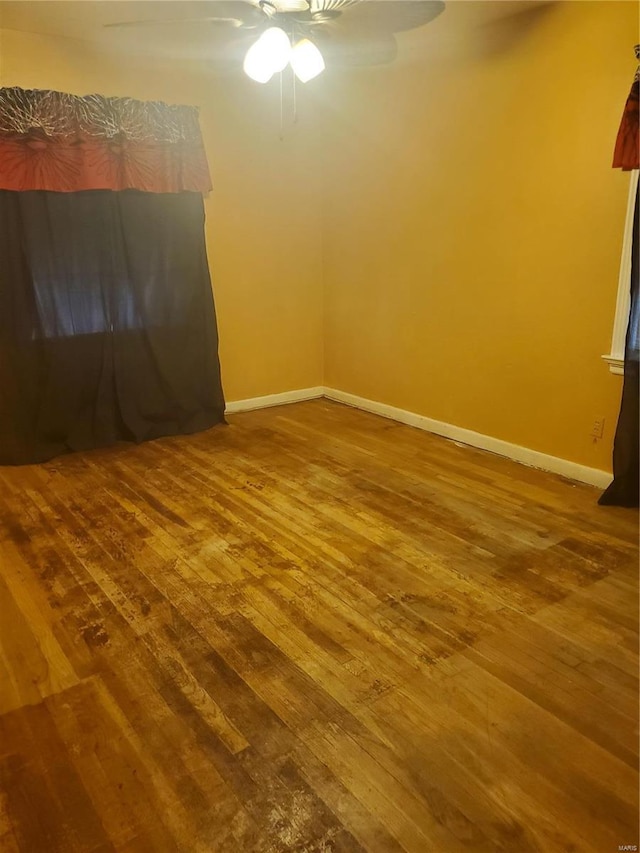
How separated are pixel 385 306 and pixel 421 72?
1.51 m

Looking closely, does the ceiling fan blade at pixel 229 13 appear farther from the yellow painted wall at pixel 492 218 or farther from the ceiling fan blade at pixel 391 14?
the yellow painted wall at pixel 492 218

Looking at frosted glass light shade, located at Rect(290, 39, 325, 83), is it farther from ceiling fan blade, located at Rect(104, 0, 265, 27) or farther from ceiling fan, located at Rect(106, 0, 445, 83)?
ceiling fan blade, located at Rect(104, 0, 265, 27)

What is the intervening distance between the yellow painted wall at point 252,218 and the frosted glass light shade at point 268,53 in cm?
149

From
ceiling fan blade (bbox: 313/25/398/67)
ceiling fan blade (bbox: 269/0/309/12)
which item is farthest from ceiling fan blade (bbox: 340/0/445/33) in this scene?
ceiling fan blade (bbox: 269/0/309/12)

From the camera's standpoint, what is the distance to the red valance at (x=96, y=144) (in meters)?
3.46

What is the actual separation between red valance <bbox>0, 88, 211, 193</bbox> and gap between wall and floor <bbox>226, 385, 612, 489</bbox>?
1706mm

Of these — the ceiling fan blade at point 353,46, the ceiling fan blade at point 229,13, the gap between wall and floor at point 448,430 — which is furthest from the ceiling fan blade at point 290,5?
the gap between wall and floor at point 448,430

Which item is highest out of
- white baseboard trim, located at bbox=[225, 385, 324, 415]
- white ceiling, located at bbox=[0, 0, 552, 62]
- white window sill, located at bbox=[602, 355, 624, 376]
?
white ceiling, located at bbox=[0, 0, 552, 62]

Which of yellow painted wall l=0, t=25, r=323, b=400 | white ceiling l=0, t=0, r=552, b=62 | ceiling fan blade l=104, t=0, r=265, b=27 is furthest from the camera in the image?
yellow painted wall l=0, t=25, r=323, b=400

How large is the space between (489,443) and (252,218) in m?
2.40

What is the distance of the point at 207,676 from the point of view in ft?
6.45

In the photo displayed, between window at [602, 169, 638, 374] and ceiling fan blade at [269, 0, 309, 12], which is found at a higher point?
ceiling fan blade at [269, 0, 309, 12]

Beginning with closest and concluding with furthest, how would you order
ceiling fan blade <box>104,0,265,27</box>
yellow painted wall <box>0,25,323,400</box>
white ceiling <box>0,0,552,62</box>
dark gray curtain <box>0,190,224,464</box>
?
ceiling fan blade <box>104,0,265,27</box>, white ceiling <box>0,0,552,62</box>, dark gray curtain <box>0,190,224,464</box>, yellow painted wall <box>0,25,323,400</box>

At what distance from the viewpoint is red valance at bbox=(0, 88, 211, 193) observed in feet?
11.3
